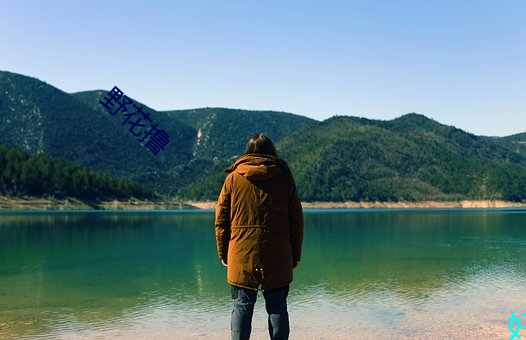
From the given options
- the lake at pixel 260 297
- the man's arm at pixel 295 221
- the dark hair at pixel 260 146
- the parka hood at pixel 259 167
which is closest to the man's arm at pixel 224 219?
the parka hood at pixel 259 167

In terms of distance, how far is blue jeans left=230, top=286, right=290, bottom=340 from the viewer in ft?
23.3

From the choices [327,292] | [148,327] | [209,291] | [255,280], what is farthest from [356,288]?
[255,280]

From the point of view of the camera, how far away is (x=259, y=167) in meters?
6.99

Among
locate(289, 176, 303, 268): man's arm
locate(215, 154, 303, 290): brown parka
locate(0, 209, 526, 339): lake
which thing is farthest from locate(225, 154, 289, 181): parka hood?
locate(0, 209, 526, 339): lake

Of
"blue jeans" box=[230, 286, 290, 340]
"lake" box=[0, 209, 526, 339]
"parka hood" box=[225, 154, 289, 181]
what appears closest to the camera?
"parka hood" box=[225, 154, 289, 181]

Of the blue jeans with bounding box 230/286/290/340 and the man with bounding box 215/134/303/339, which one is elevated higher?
the man with bounding box 215/134/303/339

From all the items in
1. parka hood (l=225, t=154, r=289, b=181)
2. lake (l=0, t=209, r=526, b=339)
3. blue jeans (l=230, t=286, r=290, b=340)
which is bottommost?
lake (l=0, t=209, r=526, b=339)

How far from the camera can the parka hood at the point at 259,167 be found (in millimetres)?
6961

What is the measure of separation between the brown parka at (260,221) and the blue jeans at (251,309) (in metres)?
0.12

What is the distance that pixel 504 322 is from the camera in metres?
15.6

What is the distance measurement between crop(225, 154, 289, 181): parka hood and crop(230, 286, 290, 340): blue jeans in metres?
1.44

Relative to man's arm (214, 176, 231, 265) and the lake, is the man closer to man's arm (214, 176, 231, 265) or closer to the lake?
man's arm (214, 176, 231, 265)

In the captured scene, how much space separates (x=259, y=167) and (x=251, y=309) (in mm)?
1824

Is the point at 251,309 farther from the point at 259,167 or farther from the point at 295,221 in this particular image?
the point at 259,167
